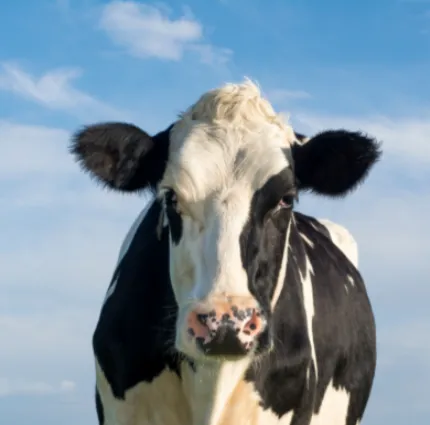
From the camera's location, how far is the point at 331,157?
8.30 m

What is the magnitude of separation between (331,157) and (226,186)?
3.98 feet

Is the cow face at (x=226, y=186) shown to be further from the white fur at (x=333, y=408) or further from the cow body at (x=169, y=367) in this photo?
the white fur at (x=333, y=408)

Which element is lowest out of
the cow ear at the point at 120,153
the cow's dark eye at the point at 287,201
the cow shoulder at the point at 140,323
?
the cow shoulder at the point at 140,323

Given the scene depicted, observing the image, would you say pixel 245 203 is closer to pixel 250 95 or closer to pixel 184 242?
pixel 184 242

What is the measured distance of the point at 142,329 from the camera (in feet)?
26.1

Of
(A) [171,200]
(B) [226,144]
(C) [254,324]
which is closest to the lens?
(C) [254,324]

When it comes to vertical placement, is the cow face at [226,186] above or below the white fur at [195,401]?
above

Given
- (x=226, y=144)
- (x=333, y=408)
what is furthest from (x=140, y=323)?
(x=333, y=408)

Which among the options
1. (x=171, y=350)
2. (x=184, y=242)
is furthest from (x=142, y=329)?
(x=184, y=242)

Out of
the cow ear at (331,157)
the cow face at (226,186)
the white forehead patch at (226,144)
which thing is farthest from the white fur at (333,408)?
the white forehead patch at (226,144)

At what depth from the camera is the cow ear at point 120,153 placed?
7918mm

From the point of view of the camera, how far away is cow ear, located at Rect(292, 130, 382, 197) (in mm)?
8266

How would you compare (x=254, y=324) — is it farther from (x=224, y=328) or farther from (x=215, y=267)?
(x=215, y=267)

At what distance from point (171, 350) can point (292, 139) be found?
1673 millimetres
